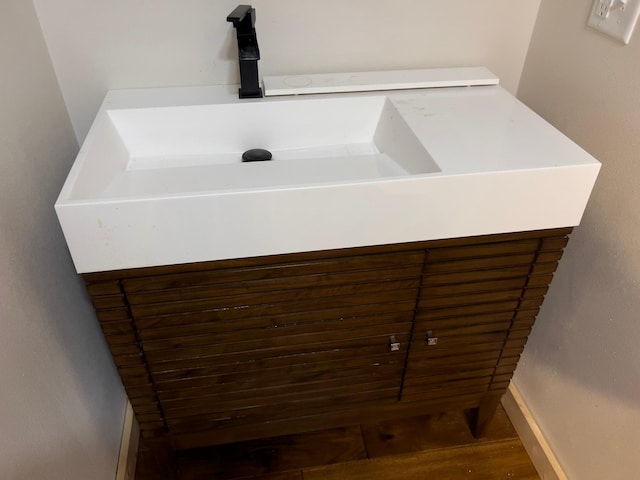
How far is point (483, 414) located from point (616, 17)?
0.87 meters

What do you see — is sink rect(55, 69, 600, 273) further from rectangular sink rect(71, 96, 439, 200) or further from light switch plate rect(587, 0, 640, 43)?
light switch plate rect(587, 0, 640, 43)

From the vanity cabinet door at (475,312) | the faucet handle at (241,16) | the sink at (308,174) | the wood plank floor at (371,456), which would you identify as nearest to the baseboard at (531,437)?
the wood plank floor at (371,456)

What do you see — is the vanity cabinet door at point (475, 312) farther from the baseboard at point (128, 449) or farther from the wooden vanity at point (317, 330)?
the baseboard at point (128, 449)

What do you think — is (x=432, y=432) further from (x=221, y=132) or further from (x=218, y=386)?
(x=221, y=132)

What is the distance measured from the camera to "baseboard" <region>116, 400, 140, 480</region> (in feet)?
3.71

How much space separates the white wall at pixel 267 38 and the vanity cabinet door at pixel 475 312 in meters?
0.47

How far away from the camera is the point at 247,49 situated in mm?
934

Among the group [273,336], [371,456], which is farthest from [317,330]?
[371,456]

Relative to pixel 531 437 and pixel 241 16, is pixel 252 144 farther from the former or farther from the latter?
pixel 531 437

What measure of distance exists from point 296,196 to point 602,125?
60 centimetres

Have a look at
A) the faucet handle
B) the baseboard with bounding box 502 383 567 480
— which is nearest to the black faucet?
the faucet handle

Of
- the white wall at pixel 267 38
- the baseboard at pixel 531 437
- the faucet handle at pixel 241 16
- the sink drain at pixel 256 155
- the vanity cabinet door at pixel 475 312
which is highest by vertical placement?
the faucet handle at pixel 241 16

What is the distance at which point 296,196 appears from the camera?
74cm

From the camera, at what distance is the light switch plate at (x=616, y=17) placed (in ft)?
2.73
